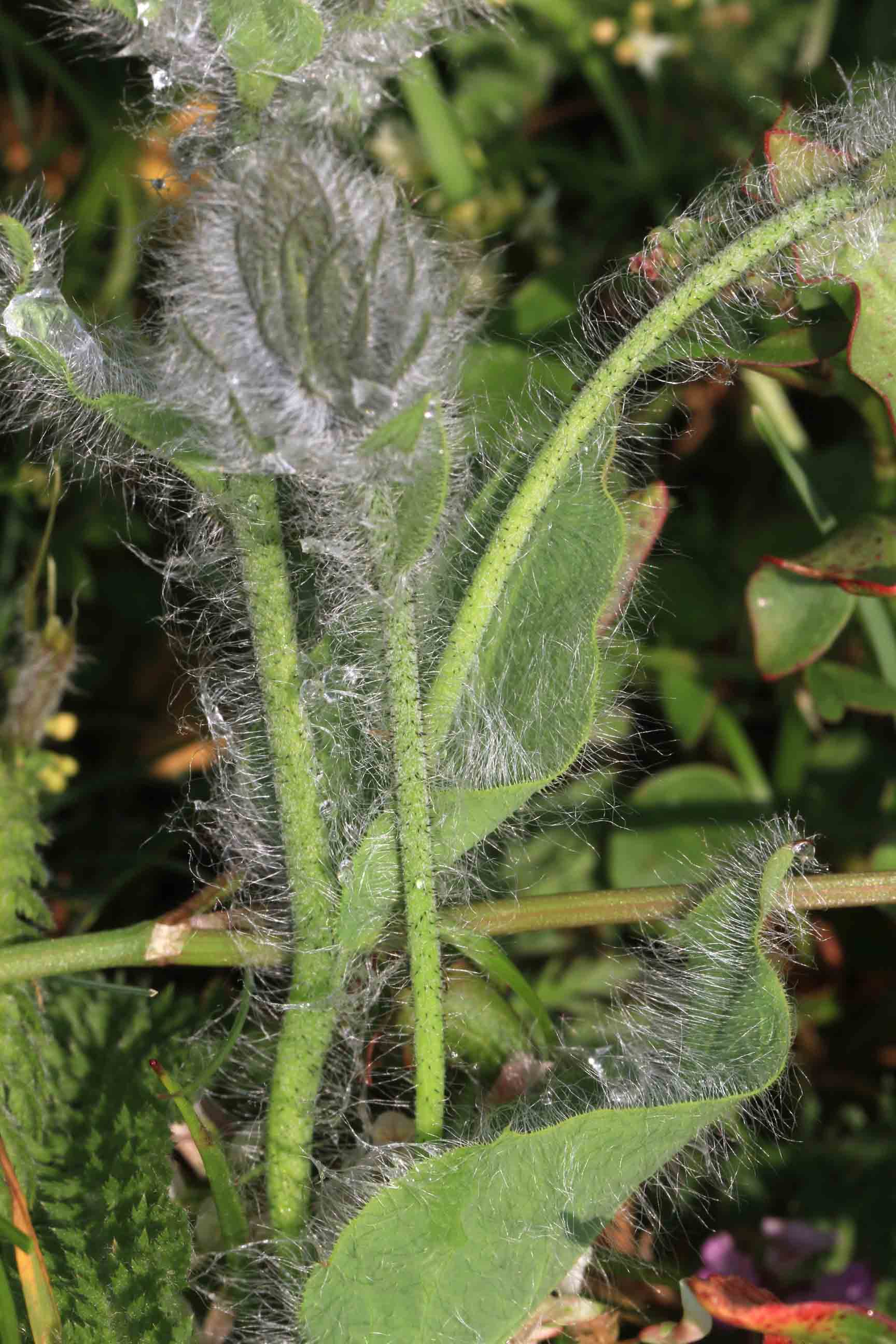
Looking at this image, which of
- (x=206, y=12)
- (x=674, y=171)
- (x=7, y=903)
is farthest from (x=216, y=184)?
(x=674, y=171)

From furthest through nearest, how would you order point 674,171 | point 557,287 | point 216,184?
point 674,171
point 557,287
point 216,184

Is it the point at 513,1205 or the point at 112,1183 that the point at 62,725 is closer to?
the point at 112,1183

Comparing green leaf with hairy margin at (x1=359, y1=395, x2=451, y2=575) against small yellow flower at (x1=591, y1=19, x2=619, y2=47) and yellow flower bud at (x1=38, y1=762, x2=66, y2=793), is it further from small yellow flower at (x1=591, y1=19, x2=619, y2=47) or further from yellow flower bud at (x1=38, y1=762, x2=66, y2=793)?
small yellow flower at (x1=591, y1=19, x2=619, y2=47)

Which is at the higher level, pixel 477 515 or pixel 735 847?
pixel 477 515

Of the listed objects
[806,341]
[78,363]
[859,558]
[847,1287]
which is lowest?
[847,1287]

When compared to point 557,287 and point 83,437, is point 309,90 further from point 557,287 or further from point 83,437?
point 557,287

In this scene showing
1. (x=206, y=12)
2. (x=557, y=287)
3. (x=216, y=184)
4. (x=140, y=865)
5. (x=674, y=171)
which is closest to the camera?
(x=216, y=184)

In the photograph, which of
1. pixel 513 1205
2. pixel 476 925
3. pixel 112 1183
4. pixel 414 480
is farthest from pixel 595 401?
pixel 112 1183
